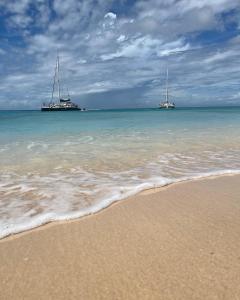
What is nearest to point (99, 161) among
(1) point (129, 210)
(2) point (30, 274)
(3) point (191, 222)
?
(1) point (129, 210)

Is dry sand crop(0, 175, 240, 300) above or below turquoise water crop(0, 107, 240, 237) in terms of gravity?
below

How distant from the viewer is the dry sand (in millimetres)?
2324

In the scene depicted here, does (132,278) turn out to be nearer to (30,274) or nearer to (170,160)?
(30,274)

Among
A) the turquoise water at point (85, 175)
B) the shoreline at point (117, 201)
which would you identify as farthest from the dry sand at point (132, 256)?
the turquoise water at point (85, 175)

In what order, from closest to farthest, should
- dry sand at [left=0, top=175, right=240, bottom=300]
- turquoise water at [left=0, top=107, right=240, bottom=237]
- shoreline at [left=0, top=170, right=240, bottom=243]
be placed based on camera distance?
1. dry sand at [left=0, top=175, right=240, bottom=300]
2. shoreline at [left=0, top=170, right=240, bottom=243]
3. turquoise water at [left=0, top=107, right=240, bottom=237]

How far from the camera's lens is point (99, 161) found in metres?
7.90

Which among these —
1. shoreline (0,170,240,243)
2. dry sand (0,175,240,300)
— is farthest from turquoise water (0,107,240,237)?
dry sand (0,175,240,300)

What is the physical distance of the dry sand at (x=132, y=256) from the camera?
232 centimetres

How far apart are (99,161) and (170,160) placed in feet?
6.21

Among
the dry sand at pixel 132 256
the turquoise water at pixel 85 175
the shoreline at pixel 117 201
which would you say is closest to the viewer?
the dry sand at pixel 132 256

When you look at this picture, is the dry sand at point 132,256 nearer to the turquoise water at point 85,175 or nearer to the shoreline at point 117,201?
the shoreline at point 117,201

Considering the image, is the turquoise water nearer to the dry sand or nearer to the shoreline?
the shoreline

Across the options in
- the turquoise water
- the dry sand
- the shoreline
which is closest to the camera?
the dry sand

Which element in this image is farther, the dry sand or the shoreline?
the shoreline
